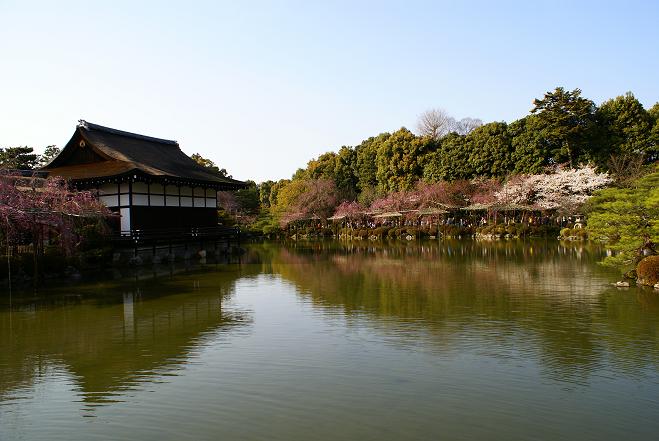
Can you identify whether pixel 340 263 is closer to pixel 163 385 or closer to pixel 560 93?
pixel 163 385

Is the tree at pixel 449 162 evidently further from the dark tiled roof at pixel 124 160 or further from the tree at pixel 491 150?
the dark tiled roof at pixel 124 160

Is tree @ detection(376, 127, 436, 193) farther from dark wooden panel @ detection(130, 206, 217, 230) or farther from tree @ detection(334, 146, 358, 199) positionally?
dark wooden panel @ detection(130, 206, 217, 230)

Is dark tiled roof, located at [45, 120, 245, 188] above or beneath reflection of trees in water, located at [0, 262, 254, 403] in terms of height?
above

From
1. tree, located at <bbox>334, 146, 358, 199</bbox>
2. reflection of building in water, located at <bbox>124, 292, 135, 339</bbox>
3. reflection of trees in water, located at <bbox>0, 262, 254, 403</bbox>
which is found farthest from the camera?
tree, located at <bbox>334, 146, 358, 199</bbox>

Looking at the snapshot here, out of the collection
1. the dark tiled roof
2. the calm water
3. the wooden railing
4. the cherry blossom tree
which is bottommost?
the calm water

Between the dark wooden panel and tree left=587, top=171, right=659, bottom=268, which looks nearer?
tree left=587, top=171, right=659, bottom=268

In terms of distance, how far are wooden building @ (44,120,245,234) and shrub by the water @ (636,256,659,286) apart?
2007 cm

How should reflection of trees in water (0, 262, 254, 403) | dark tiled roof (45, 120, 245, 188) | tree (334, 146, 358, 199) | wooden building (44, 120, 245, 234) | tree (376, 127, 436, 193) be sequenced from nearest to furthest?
reflection of trees in water (0, 262, 254, 403) → wooden building (44, 120, 245, 234) → dark tiled roof (45, 120, 245, 188) → tree (376, 127, 436, 193) → tree (334, 146, 358, 199)

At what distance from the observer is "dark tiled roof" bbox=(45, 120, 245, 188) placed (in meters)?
25.5

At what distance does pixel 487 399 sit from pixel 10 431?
18.8 ft

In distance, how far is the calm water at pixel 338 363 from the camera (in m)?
5.98

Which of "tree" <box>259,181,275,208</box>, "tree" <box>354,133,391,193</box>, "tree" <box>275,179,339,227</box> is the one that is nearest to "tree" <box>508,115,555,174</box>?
"tree" <box>354,133,391,193</box>

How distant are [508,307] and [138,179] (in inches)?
734

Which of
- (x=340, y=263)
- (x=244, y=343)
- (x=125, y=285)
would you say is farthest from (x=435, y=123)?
(x=244, y=343)
